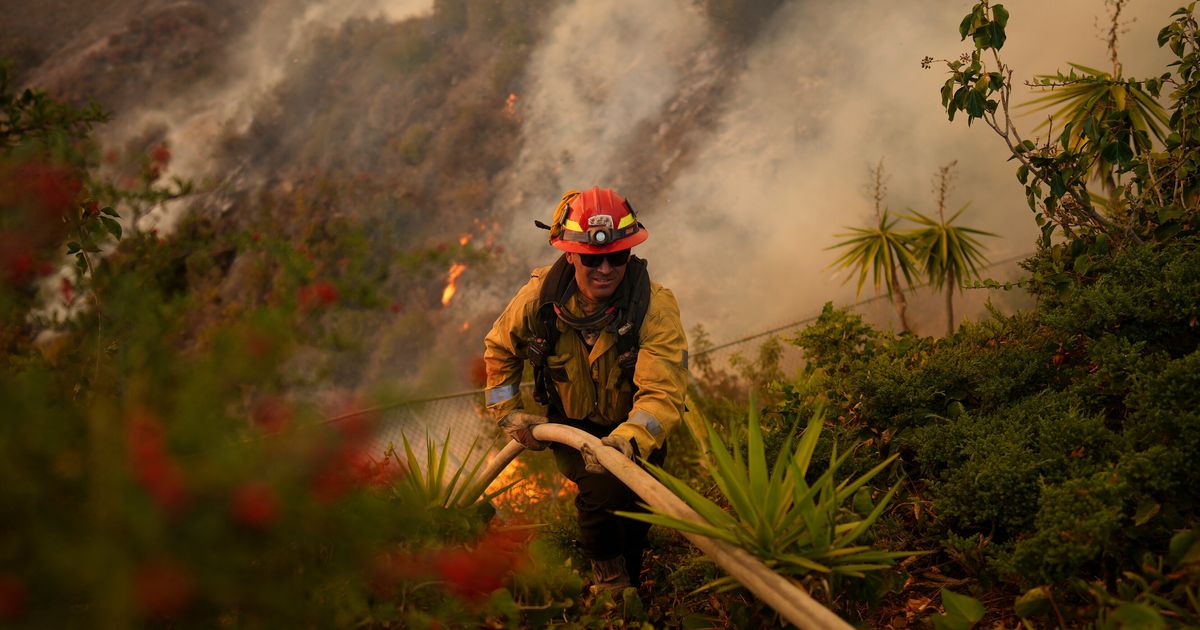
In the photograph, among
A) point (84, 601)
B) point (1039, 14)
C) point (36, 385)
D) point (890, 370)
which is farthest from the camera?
point (1039, 14)

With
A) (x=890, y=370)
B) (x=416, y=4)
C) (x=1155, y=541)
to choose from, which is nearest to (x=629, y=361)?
(x=890, y=370)

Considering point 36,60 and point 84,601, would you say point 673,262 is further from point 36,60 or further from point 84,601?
point 36,60

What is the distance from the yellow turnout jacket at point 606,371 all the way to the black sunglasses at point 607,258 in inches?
9.6

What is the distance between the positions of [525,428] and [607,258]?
951 mm

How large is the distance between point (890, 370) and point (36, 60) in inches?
896

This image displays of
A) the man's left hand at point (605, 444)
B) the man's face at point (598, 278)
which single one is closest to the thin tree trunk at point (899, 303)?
the man's face at point (598, 278)

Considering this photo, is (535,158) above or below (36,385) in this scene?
above

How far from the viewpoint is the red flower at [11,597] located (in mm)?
1338

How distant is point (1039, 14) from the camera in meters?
12.1

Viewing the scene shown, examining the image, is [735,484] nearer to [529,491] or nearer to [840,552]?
[840,552]

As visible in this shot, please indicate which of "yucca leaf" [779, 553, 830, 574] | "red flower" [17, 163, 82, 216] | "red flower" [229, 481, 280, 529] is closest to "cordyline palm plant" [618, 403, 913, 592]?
"yucca leaf" [779, 553, 830, 574]

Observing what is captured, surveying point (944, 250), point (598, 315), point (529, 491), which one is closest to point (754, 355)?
point (944, 250)

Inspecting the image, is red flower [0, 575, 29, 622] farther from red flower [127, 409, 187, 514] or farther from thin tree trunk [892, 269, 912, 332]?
thin tree trunk [892, 269, 912, 332]

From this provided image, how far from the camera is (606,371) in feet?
13.3
